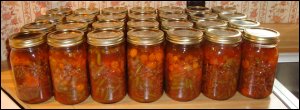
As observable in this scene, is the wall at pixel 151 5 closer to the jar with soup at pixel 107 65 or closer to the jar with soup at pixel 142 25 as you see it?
the jar with soup at pixel 142 25

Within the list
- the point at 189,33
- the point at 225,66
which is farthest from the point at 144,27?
the point at 225,66

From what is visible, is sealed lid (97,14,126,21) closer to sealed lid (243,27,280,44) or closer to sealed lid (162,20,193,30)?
sealed lid (162,20,193,30)

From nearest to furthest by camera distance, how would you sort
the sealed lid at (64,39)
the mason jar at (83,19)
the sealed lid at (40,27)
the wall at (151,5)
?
the sealed lid at (64,39) < the sealed lid at (40,27) < the mason jar at (83,19) < the wall at (151,5)

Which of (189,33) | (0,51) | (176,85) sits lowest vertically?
(0,51)

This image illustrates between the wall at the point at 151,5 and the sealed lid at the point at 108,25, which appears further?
the wall at the point at 151,5

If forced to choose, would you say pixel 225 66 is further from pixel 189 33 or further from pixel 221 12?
pixel 221 12

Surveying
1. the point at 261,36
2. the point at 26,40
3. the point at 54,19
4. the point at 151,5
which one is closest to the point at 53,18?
the point at 54,19

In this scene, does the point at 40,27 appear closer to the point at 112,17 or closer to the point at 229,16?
the point at 112,17

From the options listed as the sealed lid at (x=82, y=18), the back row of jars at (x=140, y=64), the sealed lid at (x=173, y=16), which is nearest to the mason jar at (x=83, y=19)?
the sealed lid at (x=82, y=18)

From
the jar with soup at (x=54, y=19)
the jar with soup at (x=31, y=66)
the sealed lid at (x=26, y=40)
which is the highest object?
the jar with soup at (x=54, y=19)

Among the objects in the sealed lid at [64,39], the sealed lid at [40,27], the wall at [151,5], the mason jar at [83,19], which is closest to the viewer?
the sealed lid at [64,39]
